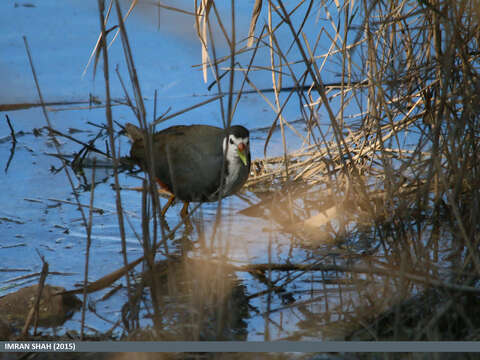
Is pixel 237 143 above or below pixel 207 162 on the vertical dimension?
above

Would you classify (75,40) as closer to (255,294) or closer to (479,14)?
(255,294)

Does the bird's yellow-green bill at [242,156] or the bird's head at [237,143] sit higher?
the bird's head at [237,143]

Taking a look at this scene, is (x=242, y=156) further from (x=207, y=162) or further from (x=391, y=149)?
(x=391, y=149)

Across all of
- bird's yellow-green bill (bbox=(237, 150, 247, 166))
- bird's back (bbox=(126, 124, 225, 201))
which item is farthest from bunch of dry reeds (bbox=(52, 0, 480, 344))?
bird's back (bbox=(126, 124, 225, 201))

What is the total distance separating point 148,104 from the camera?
5094 millimetres

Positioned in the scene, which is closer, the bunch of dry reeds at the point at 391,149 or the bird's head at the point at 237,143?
the bunch of dry reeds at the point at 391,149

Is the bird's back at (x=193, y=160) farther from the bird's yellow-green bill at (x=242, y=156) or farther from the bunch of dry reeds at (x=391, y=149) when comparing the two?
the bunch of dry reeds at (x=391, y=149)

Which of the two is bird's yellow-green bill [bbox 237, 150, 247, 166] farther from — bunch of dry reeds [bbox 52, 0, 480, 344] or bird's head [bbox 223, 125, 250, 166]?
bunch of dry reeds [bbox 52, 0, 480, 344]

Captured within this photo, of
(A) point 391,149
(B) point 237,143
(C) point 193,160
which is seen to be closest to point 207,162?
(C) point 193,160

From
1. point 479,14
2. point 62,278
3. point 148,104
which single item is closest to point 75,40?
point 148,104

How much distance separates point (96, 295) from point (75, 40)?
3.86 metres

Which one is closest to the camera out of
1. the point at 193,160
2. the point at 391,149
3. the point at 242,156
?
the point at 391,149

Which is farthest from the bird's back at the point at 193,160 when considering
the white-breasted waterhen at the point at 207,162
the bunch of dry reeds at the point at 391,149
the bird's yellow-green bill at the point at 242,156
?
the bunch of dry reeds at the point at 391,149

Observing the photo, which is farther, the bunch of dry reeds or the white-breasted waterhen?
the white-breasted waterhen
